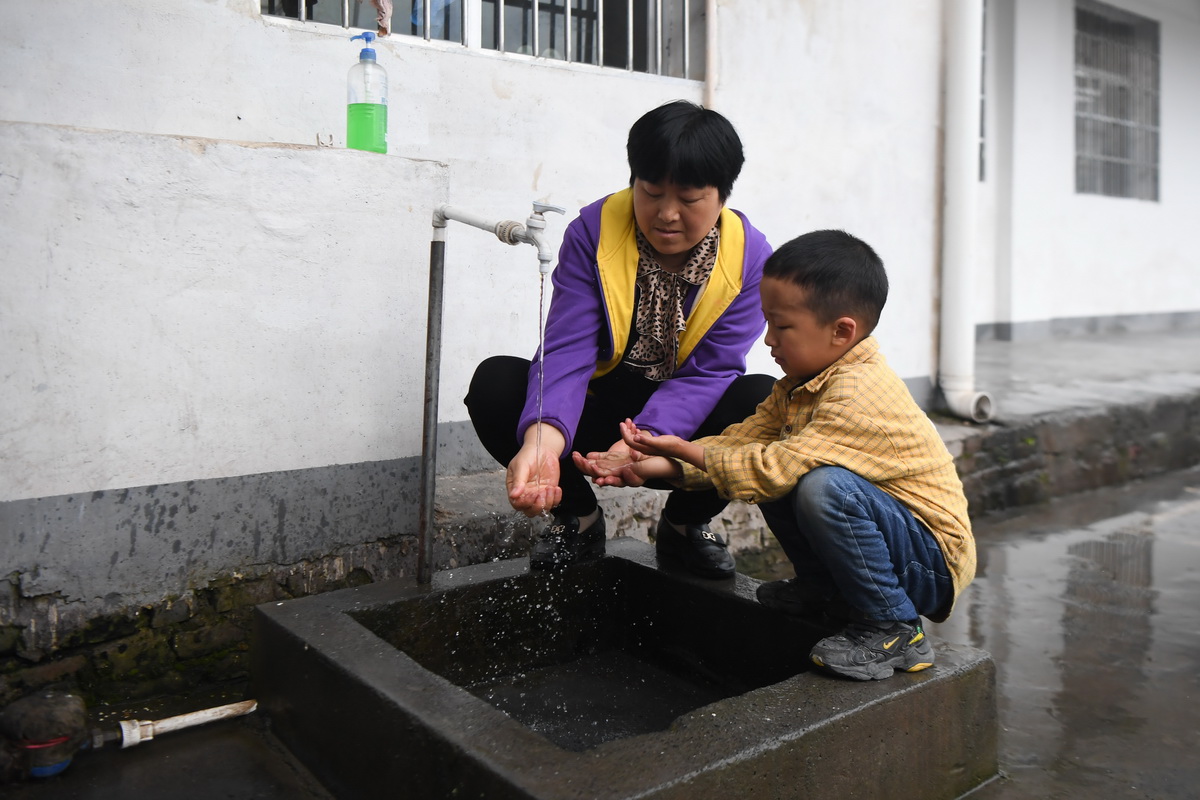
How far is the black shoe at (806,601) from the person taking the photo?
2128mm

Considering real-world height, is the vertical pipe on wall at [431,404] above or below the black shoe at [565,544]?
above

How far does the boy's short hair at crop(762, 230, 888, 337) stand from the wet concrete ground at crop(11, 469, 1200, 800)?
3.20ft

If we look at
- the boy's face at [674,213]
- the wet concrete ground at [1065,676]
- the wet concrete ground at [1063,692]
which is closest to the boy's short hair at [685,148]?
the boy's face at [674,213]

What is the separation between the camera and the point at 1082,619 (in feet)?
10.1

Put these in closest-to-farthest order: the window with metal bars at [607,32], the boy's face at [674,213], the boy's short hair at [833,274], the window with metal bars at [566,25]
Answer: the boy's short hair at [833,274] → the boy's face at [674,213] → the window with metal bars at [566,25] → the window with metal bars at [607,32]

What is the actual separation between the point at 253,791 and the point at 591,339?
1.19 metres

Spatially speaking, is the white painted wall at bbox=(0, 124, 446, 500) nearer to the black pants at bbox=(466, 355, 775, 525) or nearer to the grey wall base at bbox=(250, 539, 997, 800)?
the black pants at bbox=(466, 355, 775, 525)

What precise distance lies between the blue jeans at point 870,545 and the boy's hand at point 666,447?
0.65 ft

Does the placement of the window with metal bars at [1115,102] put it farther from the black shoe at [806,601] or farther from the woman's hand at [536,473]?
the woman's hand at [536,473]

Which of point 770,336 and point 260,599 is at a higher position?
point 770,336

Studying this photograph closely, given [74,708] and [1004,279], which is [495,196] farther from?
[1004,279]

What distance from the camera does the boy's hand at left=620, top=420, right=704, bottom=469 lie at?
2068mm

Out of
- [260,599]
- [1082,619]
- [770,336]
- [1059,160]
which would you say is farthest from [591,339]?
[1059,160]

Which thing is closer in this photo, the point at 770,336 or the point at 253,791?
the point at 253,791
